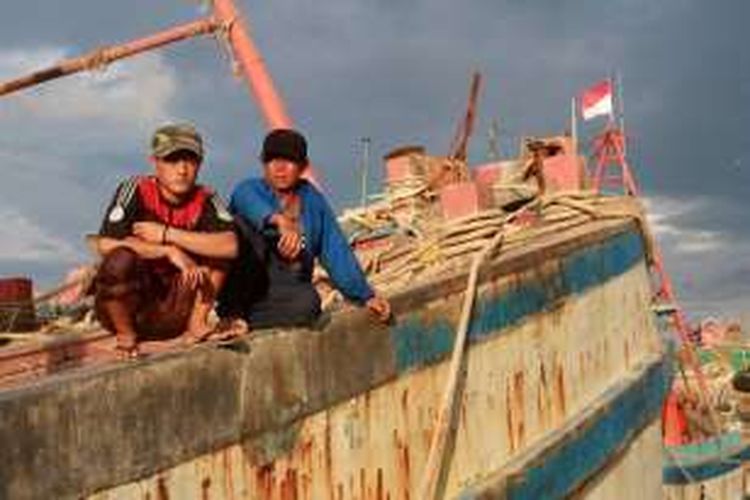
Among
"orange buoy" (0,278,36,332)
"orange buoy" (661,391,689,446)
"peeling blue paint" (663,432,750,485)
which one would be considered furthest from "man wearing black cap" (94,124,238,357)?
"orange buoy" (661,391,689,446)

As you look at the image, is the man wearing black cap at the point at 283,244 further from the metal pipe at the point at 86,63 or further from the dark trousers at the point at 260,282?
the metal pipe at the point at 86,63

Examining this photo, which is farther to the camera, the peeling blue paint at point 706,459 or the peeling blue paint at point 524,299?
the peeling blue paint at point 706,459

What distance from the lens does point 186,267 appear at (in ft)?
13.1

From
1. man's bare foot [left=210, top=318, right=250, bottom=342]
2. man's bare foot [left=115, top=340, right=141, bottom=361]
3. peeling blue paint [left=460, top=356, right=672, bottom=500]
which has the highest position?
man's bare foot [left=210, top=318, right=250, bottom=342]

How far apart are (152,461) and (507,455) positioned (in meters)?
2.56

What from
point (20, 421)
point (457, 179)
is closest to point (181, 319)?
point (20, 421)

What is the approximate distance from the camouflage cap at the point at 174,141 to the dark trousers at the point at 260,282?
0.47m

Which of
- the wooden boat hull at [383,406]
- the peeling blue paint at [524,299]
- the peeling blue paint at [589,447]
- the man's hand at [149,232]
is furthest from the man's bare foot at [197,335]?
the peeling blue paint at [589,447]

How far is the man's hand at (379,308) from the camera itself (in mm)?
4520

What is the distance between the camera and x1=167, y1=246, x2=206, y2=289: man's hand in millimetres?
3975

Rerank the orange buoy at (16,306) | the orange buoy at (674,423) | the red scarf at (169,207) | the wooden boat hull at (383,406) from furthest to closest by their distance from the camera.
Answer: the orange buoy at (674,423), the orange buoy at (16,306), the red scarf at (169,207), the wooden boat hull at (383,406)

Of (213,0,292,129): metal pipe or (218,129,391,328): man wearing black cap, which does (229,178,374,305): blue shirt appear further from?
(213,0,292,129): metal pipe

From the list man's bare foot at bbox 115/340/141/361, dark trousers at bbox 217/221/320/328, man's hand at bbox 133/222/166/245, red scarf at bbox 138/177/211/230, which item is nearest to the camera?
man's bare foot at bbox 115/340/141/361

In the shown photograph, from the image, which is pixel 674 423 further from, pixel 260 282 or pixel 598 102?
pixel 260 282
